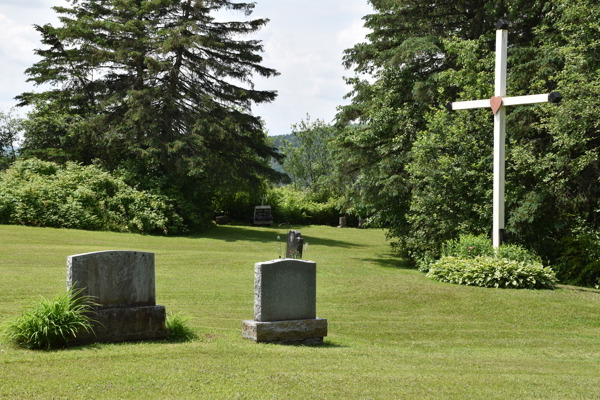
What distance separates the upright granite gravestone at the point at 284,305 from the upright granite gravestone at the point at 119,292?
1.26 meters

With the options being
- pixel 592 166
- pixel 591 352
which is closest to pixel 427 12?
pixel 592 166

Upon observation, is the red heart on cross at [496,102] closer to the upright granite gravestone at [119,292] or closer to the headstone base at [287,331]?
the headstone base at [287,331]

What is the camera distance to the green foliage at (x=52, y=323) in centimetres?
676

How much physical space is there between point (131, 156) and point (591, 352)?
1072 inches

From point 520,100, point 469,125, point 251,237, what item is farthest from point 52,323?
point 251,237

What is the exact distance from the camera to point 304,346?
26.6ft

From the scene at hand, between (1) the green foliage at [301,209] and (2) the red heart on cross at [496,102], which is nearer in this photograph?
(2) the red heart on cross at [496,102]

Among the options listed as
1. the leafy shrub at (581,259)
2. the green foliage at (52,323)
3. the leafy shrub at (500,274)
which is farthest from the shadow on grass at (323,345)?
the leafy shrub at (581,259)

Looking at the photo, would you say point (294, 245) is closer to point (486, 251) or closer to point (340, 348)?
point (486, 251)

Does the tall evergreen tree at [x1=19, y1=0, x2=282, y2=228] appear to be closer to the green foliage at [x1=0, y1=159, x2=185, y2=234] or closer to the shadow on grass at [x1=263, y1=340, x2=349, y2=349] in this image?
the green foliage at [x1=0, y1=159, x2=185, y2=234]

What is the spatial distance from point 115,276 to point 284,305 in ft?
7.49

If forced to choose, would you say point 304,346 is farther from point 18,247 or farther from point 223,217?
point 223,217

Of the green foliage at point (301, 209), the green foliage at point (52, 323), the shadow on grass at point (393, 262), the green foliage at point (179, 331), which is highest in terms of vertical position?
the green foliage at point (301, 209)

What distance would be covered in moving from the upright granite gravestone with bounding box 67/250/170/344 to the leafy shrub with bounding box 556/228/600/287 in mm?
13941
